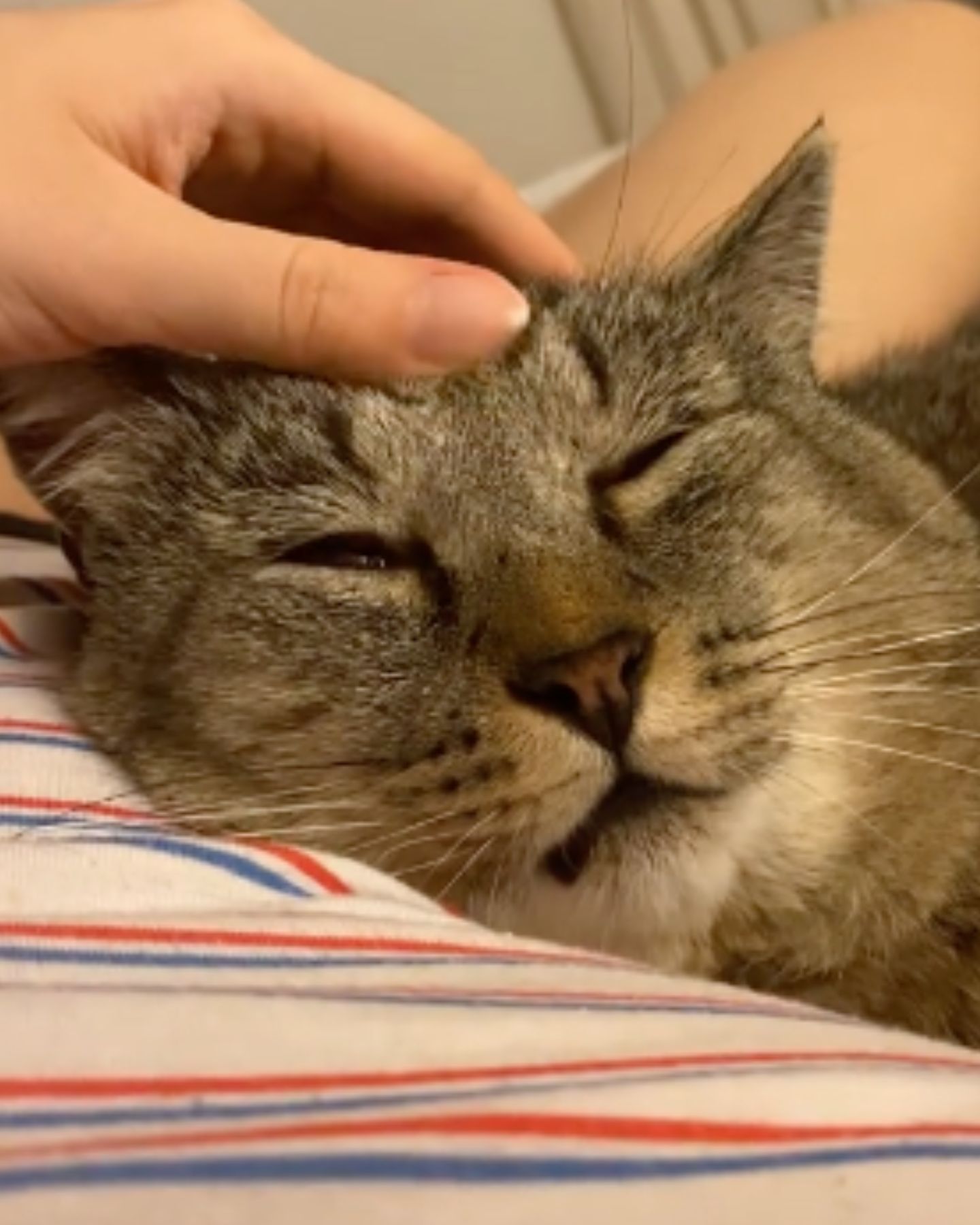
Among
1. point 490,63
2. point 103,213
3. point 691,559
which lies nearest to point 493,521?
point 691,559

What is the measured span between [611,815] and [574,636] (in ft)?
0.29

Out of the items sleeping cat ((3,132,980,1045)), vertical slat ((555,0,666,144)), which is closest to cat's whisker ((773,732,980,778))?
sleeping cat ((3,132,980,1045))

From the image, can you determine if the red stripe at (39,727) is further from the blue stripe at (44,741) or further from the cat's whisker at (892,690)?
the cat's whisker at (892,690)

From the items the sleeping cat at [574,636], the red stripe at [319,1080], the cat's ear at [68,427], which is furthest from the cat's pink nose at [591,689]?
the cat's ear at [68,427]

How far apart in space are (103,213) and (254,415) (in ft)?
0.45

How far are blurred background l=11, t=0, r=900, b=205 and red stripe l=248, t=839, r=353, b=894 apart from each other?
167cm

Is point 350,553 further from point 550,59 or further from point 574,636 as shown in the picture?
point 550,59

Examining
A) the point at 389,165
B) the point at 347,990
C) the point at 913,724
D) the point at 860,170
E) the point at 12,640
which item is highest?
the point at 860,170

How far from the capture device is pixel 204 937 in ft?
1.78

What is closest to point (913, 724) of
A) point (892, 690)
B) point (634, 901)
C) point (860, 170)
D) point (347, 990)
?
point (892, 690)

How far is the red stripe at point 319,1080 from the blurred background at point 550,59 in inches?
73.6

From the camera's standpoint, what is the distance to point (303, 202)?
3.58 feet

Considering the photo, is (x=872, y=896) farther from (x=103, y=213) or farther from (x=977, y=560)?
(x=103, y=213)

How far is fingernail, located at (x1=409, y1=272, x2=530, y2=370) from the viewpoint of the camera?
76 centimetres
